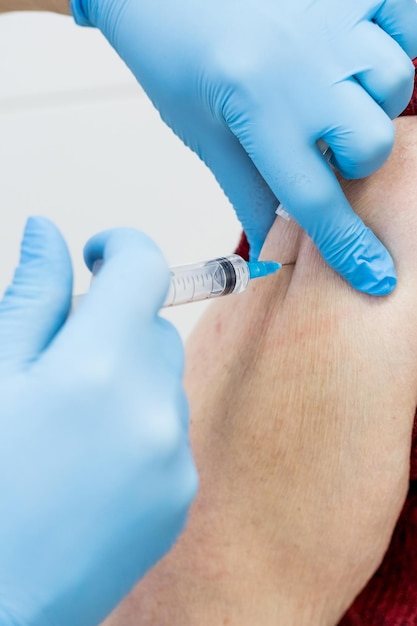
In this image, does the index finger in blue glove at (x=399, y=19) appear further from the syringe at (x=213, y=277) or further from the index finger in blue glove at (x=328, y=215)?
the syringe at (x=213, y=277)

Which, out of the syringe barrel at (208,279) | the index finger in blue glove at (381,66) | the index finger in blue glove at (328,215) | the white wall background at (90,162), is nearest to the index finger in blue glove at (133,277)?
the syringe barrel at (208,279)

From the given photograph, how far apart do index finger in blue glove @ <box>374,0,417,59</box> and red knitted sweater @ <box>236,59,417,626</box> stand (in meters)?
0.47

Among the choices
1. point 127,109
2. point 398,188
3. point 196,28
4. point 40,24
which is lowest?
point 127,109

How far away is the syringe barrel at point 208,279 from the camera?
0.74 m

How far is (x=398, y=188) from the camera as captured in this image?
0.77 m

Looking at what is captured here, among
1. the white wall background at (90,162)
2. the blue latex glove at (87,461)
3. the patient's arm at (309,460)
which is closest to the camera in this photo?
the blue latex glove at (87,461)

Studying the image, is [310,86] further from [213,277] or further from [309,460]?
[309,460]

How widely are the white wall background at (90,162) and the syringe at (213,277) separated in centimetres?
70

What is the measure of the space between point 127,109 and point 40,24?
375 mm

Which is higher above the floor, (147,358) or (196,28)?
(196,28)

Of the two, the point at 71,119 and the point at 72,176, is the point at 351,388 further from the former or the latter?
the point at 71,119

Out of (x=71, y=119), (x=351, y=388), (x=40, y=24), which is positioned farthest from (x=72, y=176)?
(x=351, y=388)

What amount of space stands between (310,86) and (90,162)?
0.93 metres

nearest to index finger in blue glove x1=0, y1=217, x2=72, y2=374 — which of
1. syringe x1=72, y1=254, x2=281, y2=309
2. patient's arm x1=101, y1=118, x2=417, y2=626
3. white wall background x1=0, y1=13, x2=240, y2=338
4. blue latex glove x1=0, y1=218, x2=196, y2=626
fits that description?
blue latex glove x1=0, y1=218, x2=196, y2=626
